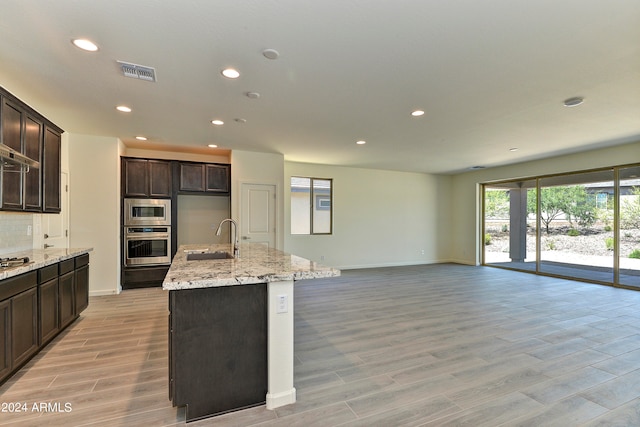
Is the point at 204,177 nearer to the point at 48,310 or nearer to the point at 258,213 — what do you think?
the point at 258,213

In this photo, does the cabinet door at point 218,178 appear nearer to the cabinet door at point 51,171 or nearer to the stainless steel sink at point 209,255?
the cabinet door at point 51,171

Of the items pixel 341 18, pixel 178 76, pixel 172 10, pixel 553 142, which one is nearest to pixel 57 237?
pixel 178 76

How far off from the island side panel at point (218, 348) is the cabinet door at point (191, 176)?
14.1 ft

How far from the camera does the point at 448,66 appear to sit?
2.62 meters

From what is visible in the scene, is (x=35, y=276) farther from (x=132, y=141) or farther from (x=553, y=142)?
(x=553, y=142)

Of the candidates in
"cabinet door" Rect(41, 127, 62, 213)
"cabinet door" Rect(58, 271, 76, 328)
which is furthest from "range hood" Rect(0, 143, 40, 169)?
"cabinet door" Rect(58, 271, 76, 328)

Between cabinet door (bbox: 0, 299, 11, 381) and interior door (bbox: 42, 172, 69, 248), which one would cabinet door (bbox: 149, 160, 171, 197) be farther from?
cabinet door (bbox: 0, 299, 11, 381)

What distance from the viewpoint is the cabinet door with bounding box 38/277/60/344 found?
9.22 feet

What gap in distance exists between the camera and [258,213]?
606 cm

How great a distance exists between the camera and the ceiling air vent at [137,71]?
263cm

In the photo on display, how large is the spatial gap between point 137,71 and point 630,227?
8.20m

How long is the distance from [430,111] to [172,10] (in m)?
2.96

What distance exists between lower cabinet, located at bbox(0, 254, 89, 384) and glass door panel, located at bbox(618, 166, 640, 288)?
8829 millimetres

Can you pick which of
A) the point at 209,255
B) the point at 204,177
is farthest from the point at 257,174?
the point at 209,255
